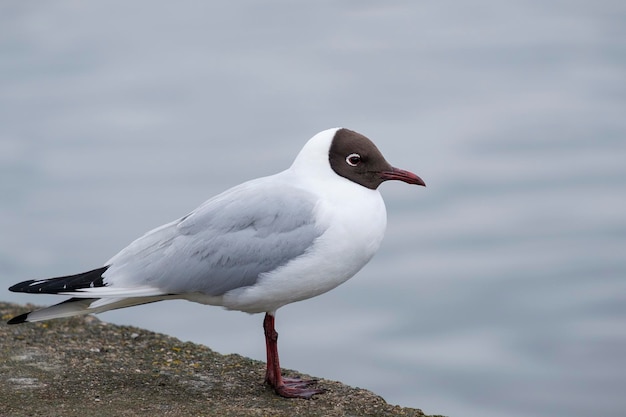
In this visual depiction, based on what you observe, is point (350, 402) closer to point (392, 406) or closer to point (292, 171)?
point (392, 406)

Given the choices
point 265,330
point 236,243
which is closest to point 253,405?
point 265,330

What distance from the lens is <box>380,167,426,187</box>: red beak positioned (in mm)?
7301

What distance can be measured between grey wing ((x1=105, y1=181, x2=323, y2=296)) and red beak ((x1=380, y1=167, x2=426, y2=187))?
0.59 m

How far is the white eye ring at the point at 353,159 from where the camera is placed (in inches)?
285

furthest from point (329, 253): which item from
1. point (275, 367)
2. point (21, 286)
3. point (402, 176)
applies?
point (21, 286)

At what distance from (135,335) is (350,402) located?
238 cm

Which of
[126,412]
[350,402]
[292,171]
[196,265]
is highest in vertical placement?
[292,171]

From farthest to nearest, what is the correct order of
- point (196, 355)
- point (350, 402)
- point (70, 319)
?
point (70, 319) < point (196, 355) < point (350, 402)

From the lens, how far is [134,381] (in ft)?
25.0

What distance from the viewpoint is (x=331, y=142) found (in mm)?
7234

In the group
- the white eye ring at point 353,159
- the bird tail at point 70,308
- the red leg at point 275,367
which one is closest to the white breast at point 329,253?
the white eye ring at point 353,159

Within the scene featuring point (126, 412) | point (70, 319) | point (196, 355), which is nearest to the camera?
point (126, 412)

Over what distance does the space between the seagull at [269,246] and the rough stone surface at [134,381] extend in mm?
365

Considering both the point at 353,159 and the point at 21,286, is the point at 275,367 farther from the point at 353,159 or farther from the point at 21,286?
the point at 21,286
